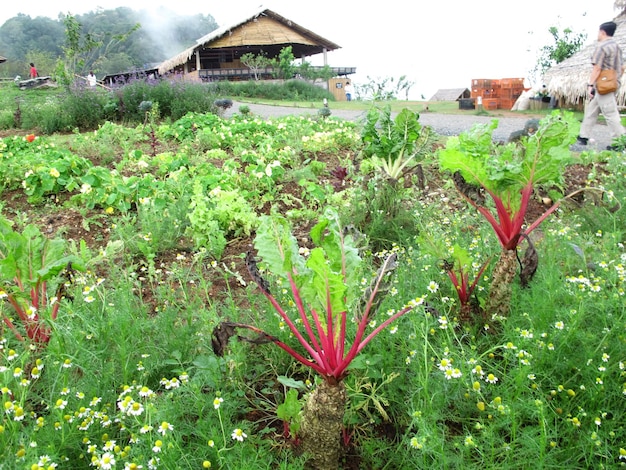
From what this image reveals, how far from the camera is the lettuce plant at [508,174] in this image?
2.10m

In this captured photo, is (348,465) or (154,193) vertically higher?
(154,193)

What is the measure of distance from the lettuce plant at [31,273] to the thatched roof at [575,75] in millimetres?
15065

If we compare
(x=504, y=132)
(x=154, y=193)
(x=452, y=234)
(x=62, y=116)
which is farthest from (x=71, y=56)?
(x=452, y=234)

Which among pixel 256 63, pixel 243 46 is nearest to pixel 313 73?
pixel 256 63

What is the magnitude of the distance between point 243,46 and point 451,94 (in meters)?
13.3

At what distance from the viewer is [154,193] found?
430 cm

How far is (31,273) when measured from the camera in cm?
207

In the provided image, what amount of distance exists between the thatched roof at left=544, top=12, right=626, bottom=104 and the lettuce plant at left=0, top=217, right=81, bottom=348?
593 inches

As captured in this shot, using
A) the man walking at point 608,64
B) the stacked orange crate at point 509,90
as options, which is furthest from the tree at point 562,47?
the man walking at point 608,64

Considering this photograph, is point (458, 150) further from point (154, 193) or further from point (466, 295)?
point (154, 193)

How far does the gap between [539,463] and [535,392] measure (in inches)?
15.2

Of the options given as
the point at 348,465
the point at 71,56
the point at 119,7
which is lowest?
the point at 348,465

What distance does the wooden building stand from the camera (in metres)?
27.5

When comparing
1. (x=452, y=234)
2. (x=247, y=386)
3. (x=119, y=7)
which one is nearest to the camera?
(x=247, y=386)
